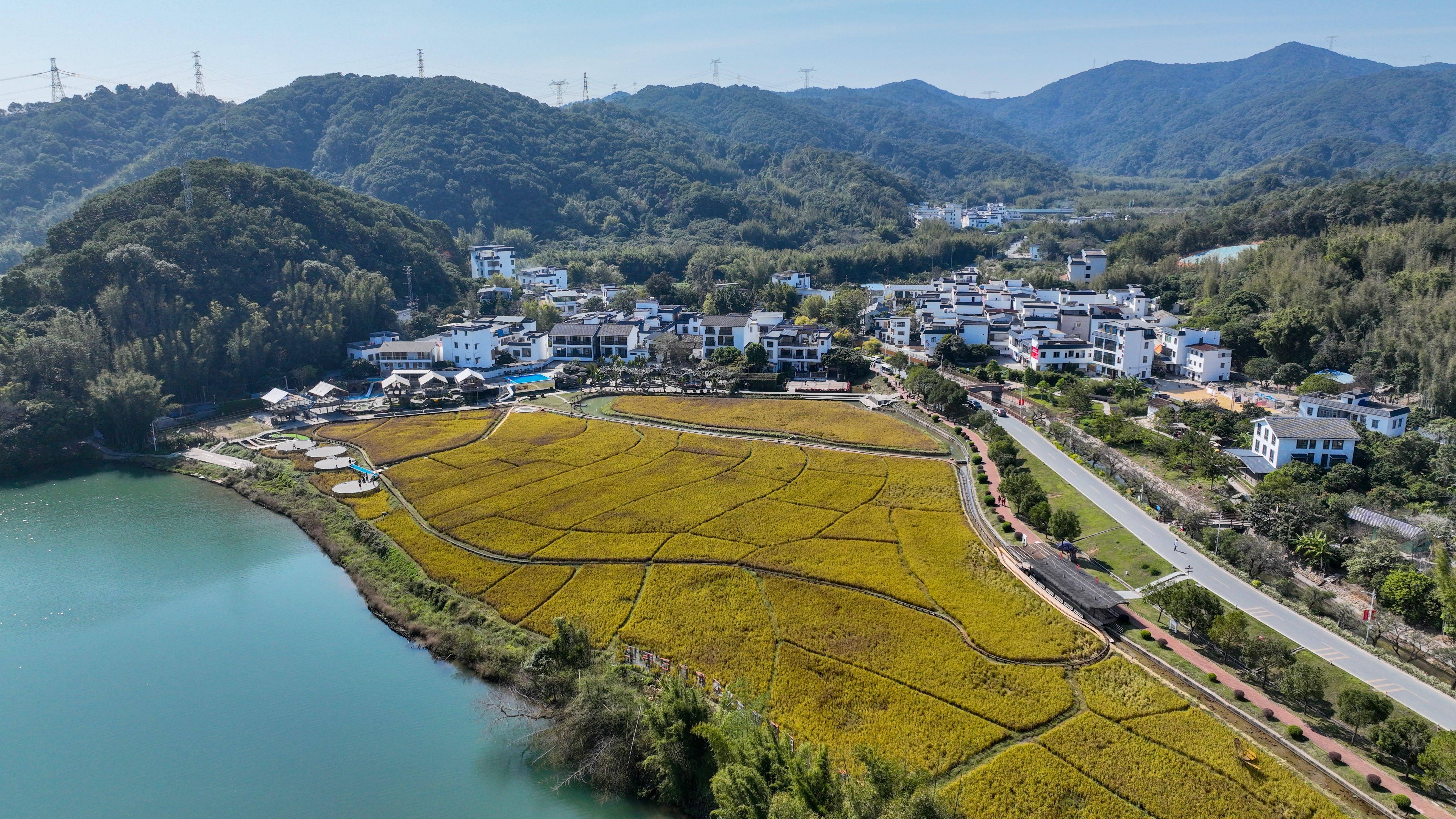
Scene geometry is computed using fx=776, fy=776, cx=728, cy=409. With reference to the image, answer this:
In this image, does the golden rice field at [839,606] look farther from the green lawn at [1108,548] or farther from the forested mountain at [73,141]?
the forested mountain at [73,141]

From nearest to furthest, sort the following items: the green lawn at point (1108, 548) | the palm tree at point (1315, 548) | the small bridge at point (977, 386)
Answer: the green lawn at point (1108, 548) < the palm tree at point (1315, 548) < the small bridge at point (977, 386)

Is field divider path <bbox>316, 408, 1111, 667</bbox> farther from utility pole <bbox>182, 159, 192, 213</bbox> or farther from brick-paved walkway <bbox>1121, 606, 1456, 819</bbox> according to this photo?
utility pole <bbox>182, 159, 192, 213</bbox>

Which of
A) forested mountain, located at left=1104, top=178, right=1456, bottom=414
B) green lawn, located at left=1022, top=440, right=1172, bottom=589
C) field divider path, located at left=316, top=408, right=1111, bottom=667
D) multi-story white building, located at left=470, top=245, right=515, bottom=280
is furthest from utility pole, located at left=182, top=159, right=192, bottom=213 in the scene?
forested mountain, located at left=1104, top=178, right=1456, bottom=414

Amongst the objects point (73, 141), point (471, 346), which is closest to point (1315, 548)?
point (471, 346)

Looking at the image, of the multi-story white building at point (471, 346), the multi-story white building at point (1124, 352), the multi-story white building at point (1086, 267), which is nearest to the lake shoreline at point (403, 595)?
the multi-story white building at point (471, 346)

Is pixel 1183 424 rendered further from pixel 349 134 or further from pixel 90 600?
pixel 349 134

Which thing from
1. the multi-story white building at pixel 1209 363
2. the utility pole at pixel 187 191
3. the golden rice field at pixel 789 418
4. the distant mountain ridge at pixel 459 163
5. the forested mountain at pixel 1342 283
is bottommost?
the golden rice field at pixel 789 418
